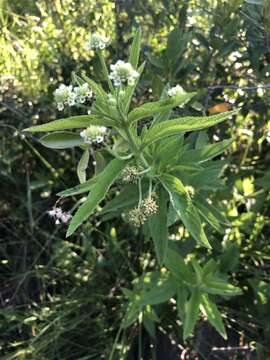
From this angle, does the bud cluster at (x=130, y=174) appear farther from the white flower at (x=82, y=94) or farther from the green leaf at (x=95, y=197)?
the white flower at (x=82, y=94)

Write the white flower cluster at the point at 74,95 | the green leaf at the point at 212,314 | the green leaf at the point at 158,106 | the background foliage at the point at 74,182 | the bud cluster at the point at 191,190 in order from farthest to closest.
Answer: the background foliage at the point at 74,182 → the green leaf at the point at 212,314 → the bud cluster at the point at 191,190 → the white flower cluster at the point at 74,95 → the green leaf at the point at 158,106

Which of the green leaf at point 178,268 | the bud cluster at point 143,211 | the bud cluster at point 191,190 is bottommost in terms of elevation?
the green leaf at point 178,268

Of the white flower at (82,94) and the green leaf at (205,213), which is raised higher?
the white flower at (82,94)

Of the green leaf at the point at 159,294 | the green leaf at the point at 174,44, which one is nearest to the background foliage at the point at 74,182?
the green leaf at the point at 174,44

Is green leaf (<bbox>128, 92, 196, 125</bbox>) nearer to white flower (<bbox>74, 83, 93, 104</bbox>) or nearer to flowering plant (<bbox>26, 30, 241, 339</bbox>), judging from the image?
flowering plant (<bbox>26, 30, 241, 339</bbox>)

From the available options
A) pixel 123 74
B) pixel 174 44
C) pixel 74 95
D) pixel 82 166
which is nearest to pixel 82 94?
pixel 74 95

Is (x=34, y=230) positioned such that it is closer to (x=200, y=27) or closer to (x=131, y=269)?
(x=131, y=269)

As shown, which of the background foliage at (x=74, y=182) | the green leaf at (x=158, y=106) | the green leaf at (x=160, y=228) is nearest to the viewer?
the green leaf at (x=158, y=106)

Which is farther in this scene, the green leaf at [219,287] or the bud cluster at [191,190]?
the green leaf at [219,287]
